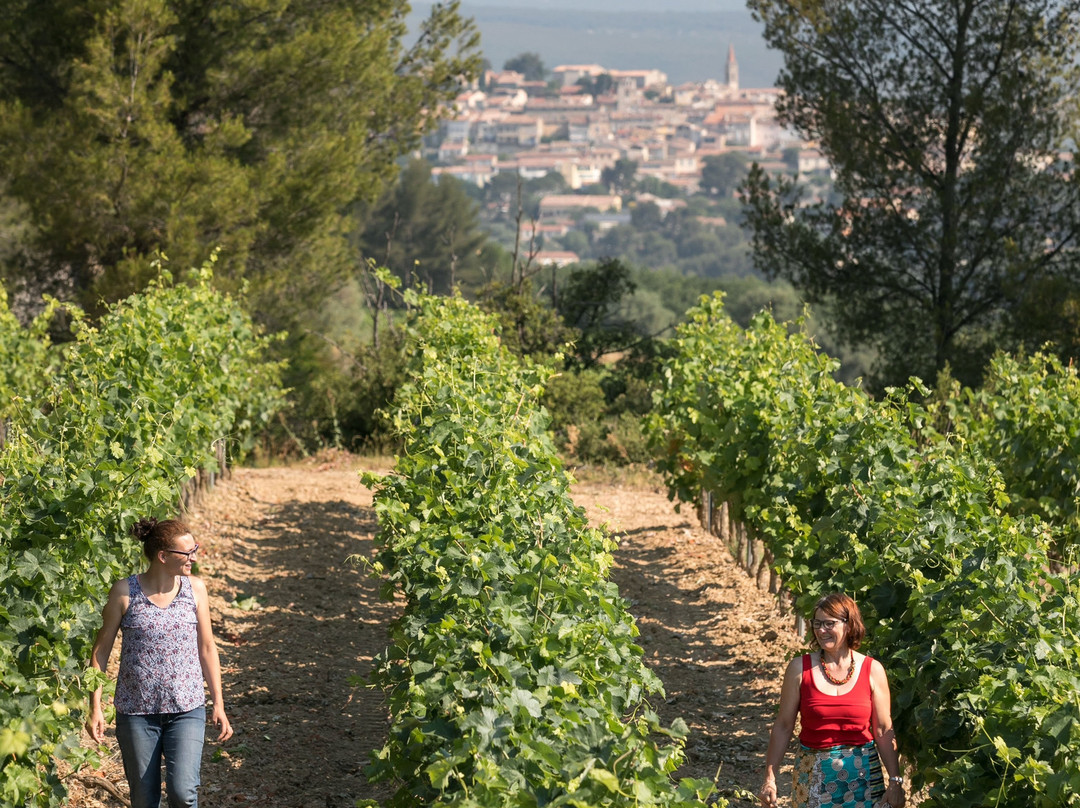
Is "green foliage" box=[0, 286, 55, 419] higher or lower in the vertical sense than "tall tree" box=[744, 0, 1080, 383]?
lower

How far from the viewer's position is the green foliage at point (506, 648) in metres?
3.02

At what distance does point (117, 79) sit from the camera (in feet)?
45.9

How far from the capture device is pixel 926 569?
488 cm

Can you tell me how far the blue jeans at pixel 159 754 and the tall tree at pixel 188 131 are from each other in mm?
9855

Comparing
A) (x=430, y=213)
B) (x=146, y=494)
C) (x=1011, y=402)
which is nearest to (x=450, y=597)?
(x=146, y=494)

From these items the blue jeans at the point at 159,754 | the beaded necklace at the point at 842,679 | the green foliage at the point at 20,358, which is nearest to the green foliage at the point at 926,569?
the beaded necklace at the point at 842,679

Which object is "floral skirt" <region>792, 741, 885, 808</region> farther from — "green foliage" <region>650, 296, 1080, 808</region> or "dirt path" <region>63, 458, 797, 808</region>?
"dirt path" <region>63, 458, 797, 808</region>

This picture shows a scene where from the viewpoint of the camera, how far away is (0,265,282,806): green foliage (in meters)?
4.06

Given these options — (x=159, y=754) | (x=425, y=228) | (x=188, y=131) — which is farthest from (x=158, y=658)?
(x=425, y=228)

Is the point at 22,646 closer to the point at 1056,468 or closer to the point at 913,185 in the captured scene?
the point at 1056,468

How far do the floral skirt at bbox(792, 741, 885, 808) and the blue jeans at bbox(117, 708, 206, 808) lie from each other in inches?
78.6

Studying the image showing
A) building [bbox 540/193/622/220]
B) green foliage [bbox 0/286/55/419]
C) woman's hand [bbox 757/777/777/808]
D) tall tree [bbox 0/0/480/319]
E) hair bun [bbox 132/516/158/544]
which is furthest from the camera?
building [bbox 540/193/622/220]

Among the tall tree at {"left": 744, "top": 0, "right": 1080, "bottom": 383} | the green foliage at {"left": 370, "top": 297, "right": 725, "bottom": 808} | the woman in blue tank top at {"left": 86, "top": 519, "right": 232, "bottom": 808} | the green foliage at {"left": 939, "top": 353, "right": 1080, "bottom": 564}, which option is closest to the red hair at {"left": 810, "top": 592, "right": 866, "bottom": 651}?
the green foliage at {"left": 370, "top": 297, "right": 725, "bottom": 808}

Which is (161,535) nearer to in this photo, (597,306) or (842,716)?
(842,716)
